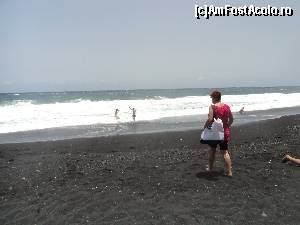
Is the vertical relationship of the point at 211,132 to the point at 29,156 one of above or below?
above

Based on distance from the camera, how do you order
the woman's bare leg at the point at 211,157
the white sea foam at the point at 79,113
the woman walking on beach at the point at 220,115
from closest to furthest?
the woman walking on beach at the point at 220,115
the woman's bare leg at the point at 211,157
the white sea foam at the point at 79,113

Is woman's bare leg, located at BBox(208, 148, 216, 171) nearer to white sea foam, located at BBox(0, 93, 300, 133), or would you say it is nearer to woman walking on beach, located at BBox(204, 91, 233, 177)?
woman walking on beach, located at BBox(204, 91, 233, 177)

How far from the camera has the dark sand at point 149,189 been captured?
18.2ft

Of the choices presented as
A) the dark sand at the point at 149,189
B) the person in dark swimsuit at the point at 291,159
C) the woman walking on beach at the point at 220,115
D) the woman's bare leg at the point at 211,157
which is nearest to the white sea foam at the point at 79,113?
the dark sand at the point at 149,189

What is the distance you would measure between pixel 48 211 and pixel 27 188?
135cm

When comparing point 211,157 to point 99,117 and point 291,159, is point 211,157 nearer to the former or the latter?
point 291,159

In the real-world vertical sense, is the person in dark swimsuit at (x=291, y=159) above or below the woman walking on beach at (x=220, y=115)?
below

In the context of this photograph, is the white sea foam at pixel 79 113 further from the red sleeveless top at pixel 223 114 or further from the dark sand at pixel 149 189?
the red sleeveless top at pixel 223 114

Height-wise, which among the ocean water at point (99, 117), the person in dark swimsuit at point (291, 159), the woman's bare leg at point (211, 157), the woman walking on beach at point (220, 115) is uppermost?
the woman walking on beach at point (220, 115)

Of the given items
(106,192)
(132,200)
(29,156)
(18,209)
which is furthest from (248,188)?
(29,156)

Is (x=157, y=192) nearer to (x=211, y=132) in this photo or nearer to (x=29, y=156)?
(x=211, y=132)

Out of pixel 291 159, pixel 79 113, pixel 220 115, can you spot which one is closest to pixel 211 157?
pixel 220 115

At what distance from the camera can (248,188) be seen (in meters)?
6.58

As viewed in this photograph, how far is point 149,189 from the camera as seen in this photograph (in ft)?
Result: 21.7
